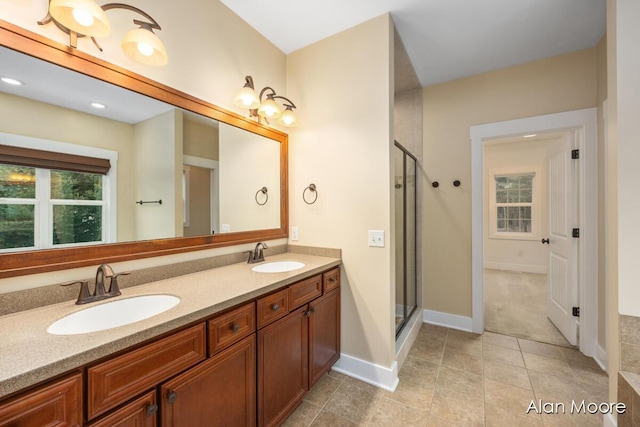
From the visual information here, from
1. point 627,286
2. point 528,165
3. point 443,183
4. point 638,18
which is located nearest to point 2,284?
point 627,286

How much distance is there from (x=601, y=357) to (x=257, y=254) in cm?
291

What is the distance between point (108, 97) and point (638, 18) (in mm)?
2716

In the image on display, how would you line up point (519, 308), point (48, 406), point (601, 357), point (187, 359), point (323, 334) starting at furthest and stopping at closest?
point (519, 308) → point (601, 357) → point (323, 334) → point (187, 359) → point (48, 406)

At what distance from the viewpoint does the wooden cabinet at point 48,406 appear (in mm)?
625

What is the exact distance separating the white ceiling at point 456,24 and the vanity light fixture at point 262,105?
0.50m

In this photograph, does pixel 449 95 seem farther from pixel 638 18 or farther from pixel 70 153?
pixel 70 153

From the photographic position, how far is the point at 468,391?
1.83 meters

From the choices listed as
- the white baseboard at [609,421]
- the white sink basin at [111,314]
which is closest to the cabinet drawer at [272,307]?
the white sink basin at [111,314]

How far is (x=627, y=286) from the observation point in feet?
4.36

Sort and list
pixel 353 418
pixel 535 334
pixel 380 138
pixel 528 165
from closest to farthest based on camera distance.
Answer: pixel 353 418, pixel 380 138, pixel 535 334, pixel 528 165

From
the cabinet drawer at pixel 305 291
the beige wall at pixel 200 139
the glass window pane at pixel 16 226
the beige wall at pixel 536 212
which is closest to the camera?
the glass window pane at pixel 16 226

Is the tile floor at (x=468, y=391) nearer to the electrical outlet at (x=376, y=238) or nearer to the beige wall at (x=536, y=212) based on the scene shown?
the electrical outlet at (x=376, y=238)

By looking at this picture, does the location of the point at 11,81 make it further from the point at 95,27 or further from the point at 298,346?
the point at 298,346

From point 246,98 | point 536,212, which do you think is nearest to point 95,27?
point 246,98
